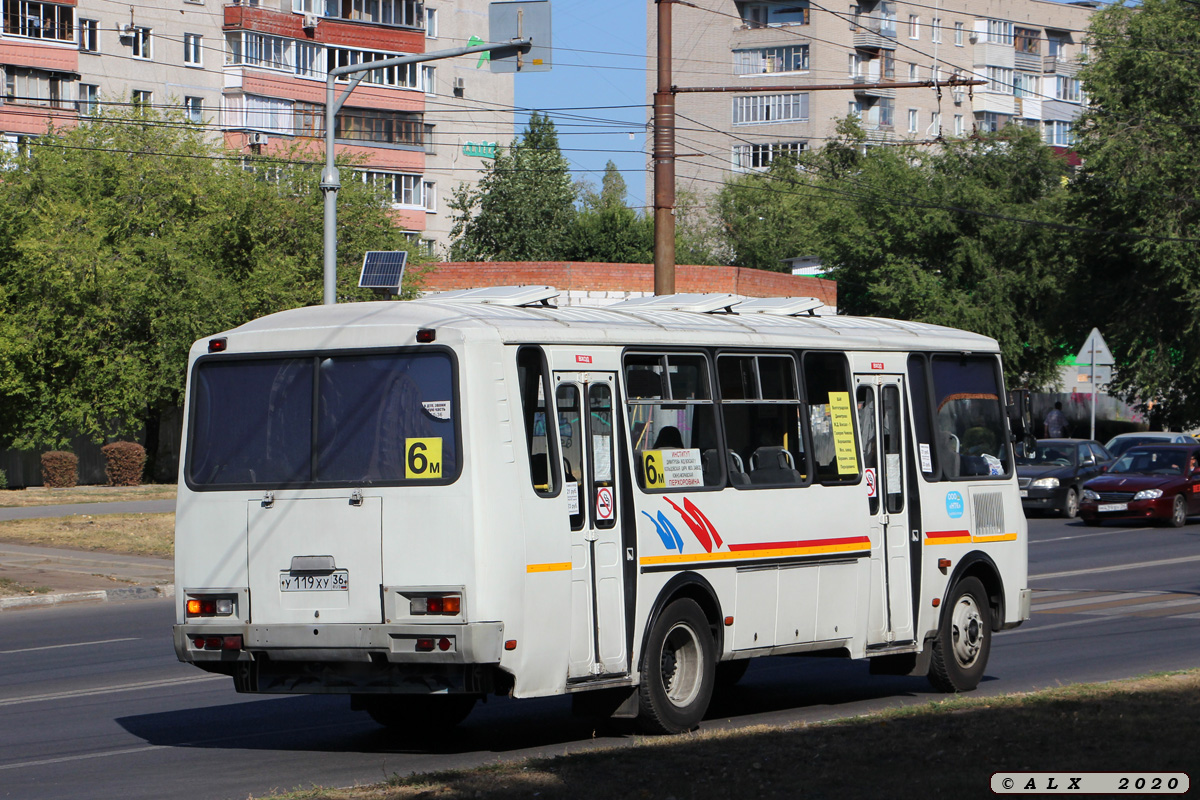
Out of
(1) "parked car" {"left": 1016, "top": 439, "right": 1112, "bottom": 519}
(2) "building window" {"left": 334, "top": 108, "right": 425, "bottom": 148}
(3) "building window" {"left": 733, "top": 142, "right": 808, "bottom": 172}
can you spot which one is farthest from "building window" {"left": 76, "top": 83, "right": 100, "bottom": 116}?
(1) "parked car" {"left": 1016, "top": 439, "right": 1112, "bottom": 519}

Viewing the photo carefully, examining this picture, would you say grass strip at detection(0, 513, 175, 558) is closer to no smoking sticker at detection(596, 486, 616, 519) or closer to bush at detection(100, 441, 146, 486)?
bush at detection(100, 441, 146, 486)

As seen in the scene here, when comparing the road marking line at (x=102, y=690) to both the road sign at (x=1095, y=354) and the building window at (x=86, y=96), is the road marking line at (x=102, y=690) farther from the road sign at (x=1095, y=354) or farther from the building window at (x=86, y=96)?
the building window at (x=86, y=96)

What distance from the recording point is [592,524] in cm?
936

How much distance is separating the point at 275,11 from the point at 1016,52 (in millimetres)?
49800

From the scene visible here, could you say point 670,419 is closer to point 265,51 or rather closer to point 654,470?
point 654,470

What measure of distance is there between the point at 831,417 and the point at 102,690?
19.1 ft

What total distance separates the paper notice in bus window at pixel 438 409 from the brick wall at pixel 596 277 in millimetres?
35633

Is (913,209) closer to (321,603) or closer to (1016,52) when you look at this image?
(1016,52)

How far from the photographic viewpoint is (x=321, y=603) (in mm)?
8977

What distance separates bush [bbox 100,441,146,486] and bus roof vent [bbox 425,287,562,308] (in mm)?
34753

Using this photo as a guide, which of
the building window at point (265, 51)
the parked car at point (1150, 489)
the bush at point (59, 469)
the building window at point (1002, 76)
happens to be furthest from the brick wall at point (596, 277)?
the building window at point (1002, 76)

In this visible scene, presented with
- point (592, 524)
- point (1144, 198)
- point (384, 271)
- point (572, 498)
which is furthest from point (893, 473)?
point (1144, 198)

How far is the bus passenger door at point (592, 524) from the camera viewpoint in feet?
30.1

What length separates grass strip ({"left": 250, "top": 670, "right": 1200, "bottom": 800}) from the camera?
7070 millimetres
